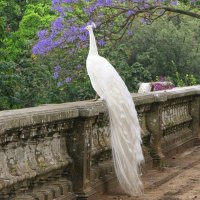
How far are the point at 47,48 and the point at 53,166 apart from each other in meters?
11.8

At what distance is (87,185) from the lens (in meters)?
6.70

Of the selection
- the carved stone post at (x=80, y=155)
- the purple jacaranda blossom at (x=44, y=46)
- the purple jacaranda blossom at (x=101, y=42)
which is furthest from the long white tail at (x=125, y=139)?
the purple jacaranda blossom at (x=44, y=46)

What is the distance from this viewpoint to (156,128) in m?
9.45

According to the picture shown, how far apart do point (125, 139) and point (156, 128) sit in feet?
7.92

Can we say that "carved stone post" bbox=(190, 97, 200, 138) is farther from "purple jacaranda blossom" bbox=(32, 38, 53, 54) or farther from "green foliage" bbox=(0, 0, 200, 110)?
"purple jacaranda blossom" bbox=(32, 38, 53, 54)

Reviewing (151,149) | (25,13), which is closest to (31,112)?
(151,149)

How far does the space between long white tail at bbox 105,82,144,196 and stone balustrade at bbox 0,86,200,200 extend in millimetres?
174

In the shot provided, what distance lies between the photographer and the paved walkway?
7.27 m

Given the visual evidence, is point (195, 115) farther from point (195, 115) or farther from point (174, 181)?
point (174, 181)

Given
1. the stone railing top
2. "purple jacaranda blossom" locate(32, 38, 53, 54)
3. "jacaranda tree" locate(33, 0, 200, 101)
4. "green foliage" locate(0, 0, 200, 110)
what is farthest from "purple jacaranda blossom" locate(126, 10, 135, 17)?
the stone railing top

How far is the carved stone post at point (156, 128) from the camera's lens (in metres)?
9.38

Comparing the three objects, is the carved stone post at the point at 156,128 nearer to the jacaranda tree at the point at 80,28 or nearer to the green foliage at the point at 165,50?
the jacaranda tree at the point at 80,28

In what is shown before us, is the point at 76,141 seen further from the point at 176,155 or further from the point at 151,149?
the point at 176,155

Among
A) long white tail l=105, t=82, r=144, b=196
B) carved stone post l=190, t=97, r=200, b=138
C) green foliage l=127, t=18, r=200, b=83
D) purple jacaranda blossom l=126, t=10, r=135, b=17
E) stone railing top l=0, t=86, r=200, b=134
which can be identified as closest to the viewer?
stone railing top l=0, t=86, r=200, b=134
